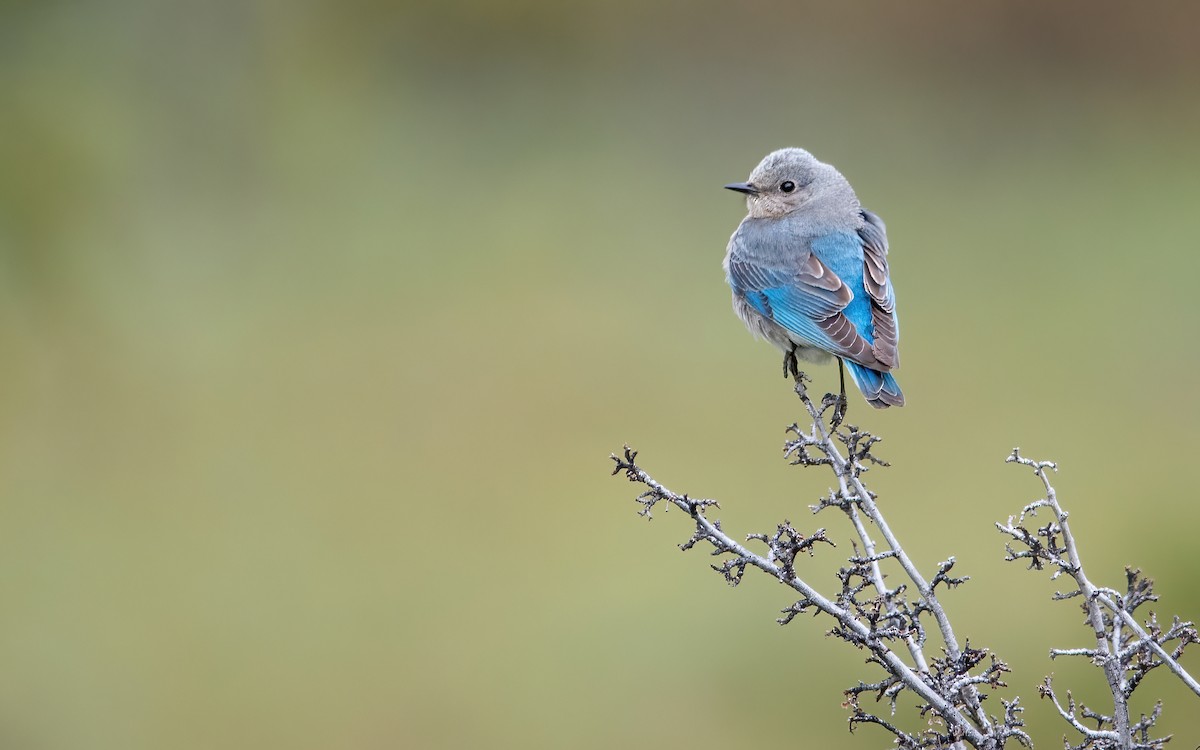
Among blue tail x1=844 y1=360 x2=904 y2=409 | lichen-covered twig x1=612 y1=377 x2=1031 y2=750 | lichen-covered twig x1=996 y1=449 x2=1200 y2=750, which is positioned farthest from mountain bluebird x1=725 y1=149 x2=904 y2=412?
lichen-covered twig x1=996 y1=449 x2=1200 y2=750

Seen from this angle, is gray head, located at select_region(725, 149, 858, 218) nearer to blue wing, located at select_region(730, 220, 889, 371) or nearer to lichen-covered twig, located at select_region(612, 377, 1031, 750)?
blue wing, located at select_region(730, 220, 889, 371)

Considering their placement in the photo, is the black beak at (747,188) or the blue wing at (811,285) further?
the black beak at (747,188)

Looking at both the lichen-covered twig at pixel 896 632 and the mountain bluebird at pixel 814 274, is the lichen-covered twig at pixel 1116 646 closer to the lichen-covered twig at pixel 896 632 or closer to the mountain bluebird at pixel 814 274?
the lichen-covered twig at pixel 896 632

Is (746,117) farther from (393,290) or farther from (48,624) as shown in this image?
(48,624)

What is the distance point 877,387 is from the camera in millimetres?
2600

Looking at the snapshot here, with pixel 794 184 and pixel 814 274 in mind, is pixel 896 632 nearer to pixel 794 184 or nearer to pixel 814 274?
pixel 814 274

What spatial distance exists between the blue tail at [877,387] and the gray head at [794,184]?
0.81 m

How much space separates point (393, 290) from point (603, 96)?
1611 millimetres

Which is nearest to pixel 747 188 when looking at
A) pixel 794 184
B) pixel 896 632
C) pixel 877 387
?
pixel 794 184

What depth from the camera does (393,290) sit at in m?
6.23

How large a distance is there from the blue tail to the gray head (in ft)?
2.64

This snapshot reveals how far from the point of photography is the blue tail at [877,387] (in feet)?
8.37

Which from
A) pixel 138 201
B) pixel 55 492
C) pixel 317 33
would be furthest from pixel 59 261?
pixel 317 33

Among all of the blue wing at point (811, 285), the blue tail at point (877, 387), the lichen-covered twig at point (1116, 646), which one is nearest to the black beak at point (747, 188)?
the blue wing at point (811, 285)
